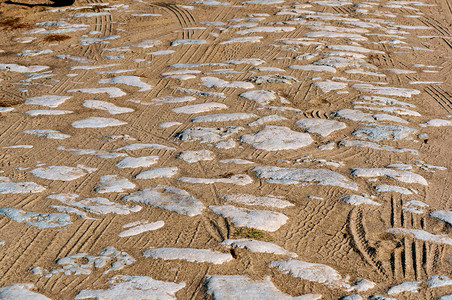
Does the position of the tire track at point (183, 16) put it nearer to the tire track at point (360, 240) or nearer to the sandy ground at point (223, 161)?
the sandy ground at point (223, 161)

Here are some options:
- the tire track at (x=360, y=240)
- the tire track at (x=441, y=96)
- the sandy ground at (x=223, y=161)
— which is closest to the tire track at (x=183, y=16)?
the sandy ground at (x=223, y=161)

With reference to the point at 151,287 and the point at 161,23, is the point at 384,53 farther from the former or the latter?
the point at 151,287

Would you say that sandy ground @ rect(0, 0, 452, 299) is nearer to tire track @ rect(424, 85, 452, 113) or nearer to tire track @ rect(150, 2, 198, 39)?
tire track @ rect(424, 85, 452, 113)

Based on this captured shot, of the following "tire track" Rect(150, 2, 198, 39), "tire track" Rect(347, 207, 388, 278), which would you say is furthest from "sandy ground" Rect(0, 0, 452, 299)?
"tire track" Rect(150, 2, 198, 39)

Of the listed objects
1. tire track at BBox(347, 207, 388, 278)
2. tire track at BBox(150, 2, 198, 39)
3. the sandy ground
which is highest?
tire track at BBox(150, 2, 198, 39)

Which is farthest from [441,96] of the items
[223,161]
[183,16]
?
[183,16]

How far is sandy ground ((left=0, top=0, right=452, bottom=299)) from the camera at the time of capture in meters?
2.93

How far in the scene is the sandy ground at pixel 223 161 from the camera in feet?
9.62

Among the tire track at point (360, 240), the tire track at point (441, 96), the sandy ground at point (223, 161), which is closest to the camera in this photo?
the sandy ground at point (223, 161)

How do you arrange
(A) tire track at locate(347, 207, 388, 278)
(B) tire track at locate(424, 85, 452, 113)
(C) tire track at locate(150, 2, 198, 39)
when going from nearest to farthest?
(A) tire track at locate(347, 207, 388, 278) → (B) tire track at locate(424, 85, 452, 113) → (C) tire track at locate(150, 2, 198, 39)

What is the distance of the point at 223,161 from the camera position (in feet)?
14.0

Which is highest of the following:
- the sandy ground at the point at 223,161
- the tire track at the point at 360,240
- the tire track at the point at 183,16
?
the tire track at the point at 183,16

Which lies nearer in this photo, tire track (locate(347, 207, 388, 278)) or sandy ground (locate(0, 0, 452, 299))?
sandy ground (locate(0, 0, 452, 299))

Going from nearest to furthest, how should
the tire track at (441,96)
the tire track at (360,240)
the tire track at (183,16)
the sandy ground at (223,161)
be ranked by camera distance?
the sandy ground at (223,161)
the tire track at (360,240)
the tire track at (441,96)
the tire track at (183,16)
